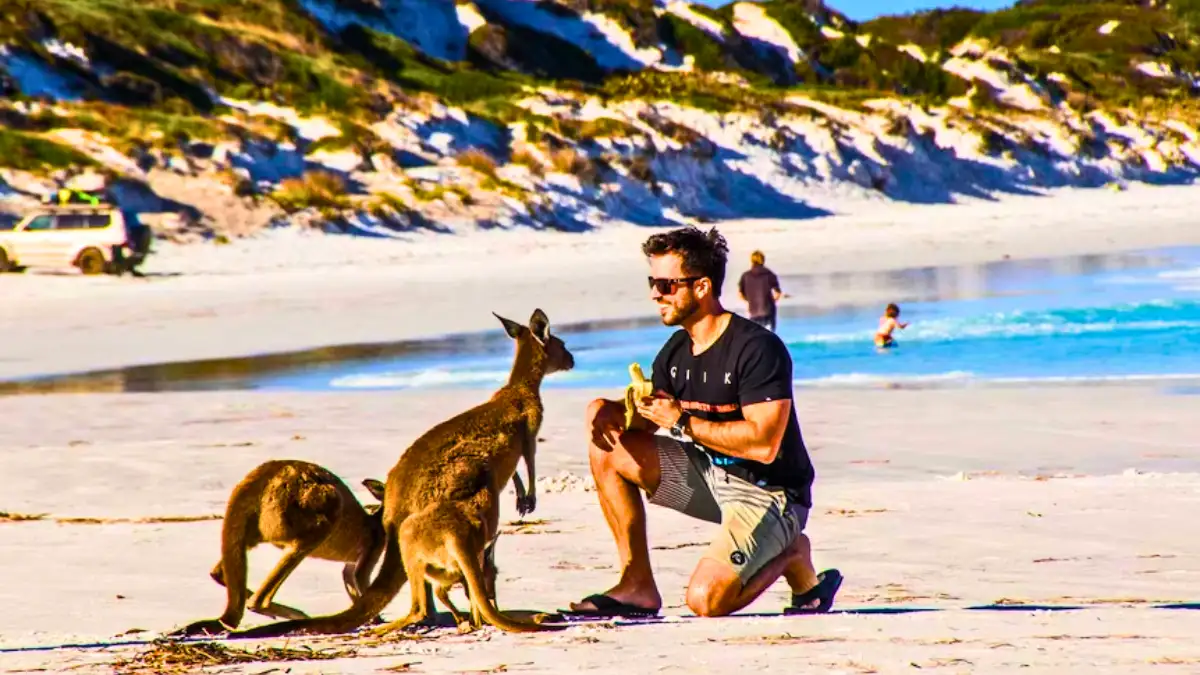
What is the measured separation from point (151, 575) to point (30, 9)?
138 ft

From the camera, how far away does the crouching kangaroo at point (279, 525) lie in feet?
18.5

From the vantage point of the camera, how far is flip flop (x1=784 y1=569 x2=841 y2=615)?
617 centimetres

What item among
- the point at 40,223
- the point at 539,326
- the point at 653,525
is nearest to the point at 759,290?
the point at 653,525

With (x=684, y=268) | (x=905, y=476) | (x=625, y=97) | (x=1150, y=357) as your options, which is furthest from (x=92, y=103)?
(x=684, y=268)

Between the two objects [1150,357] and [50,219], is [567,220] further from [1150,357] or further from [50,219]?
[1150,357]

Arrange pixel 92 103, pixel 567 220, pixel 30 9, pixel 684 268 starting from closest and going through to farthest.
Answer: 1. pixel 684 268
2. pixel 567 220
3. pixel 92 103
4. pixel 30 9

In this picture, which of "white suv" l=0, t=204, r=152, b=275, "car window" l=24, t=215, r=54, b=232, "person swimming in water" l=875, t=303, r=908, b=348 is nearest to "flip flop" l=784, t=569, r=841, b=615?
"person swimming in water" l=875, t=303, r=908, b=348

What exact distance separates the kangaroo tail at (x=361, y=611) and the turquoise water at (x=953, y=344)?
418 inches

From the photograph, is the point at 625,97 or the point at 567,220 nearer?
the point at 567,220

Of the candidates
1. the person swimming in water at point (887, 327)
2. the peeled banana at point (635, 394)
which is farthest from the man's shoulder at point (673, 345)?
the person swimming in water at point (887, 327)

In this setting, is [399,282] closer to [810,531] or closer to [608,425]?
[810,531]

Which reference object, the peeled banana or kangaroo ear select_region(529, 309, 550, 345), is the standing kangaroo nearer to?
the peeled banana

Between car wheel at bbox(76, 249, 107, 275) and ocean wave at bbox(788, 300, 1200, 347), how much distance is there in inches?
517

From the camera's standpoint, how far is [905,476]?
415 inches
